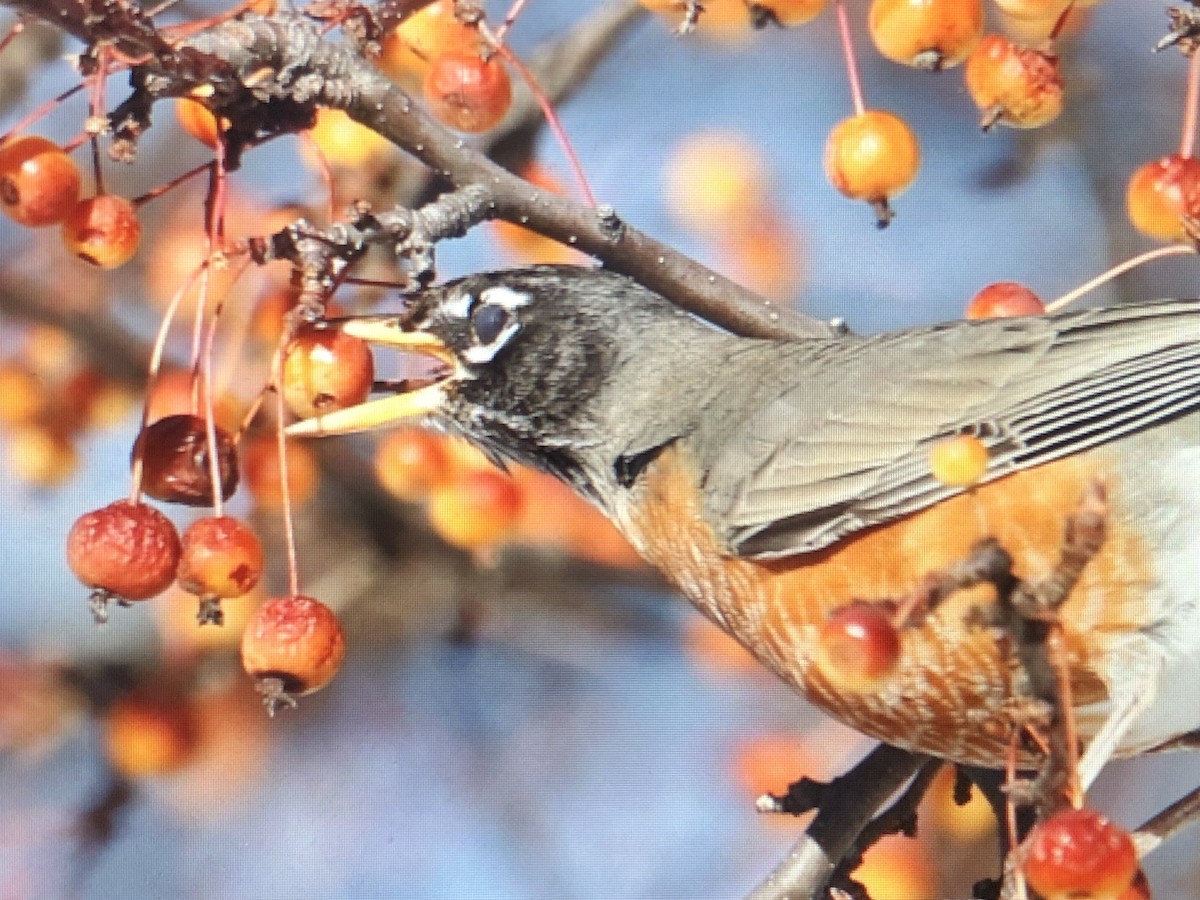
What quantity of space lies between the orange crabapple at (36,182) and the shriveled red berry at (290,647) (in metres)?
0.40

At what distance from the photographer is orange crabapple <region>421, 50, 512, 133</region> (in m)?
1.63

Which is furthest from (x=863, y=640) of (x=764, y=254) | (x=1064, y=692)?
(x=764, y=254)

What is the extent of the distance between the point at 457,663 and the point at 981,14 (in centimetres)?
137

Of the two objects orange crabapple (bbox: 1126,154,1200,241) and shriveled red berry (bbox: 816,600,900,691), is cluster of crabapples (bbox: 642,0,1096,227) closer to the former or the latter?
orange crabapple (bbox: 1126,154,1200,241)

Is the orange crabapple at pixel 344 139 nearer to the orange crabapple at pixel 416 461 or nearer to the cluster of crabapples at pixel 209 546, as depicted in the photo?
the orange crabapple at pixel 416 461

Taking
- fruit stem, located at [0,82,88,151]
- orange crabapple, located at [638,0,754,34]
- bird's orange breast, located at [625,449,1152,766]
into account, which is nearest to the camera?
fruit stem, located at [0,82,88,151]

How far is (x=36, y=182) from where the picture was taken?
137 cm

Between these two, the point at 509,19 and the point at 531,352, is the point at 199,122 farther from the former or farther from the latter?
the point at 531,352

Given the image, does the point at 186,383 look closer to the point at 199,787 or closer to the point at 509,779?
the point at 199,787

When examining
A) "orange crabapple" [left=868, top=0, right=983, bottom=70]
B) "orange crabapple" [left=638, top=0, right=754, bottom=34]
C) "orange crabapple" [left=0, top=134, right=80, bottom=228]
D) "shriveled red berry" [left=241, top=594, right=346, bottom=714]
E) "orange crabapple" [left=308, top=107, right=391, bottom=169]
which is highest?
"orange crabapple" [left=638, top=0, right=754, bottom=34]

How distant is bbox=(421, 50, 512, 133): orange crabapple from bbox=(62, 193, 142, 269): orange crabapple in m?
0.39

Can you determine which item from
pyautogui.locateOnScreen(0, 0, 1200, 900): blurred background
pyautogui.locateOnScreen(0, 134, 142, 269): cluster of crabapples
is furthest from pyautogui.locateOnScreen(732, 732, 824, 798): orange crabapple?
pyautogui.locateOnScreen(0, 134, 142, 269): cluster of crabapples

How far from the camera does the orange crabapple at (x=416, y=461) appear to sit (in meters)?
2.07

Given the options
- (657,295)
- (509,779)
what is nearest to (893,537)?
(657,295)
